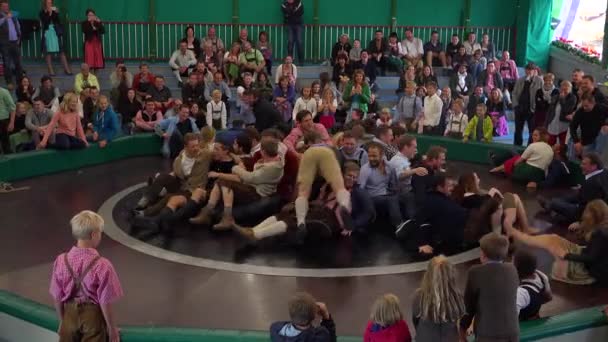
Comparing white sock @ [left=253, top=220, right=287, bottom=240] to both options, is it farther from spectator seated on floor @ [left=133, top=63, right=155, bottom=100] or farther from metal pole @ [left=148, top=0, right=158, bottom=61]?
metal pole @ [left=148, top=0, right=158, bottom=61]

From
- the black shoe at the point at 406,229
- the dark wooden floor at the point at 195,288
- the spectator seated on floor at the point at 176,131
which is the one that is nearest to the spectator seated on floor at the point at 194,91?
the spectator seated on floor at the point at 176,131

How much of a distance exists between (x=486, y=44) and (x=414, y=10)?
2417mm

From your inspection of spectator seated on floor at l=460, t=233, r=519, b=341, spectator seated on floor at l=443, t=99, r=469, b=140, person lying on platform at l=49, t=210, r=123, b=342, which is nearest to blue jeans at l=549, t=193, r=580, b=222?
spectator seated on floor at l=443, t=99, r=469, b=140

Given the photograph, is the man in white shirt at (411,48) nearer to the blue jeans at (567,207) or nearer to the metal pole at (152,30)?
the metal pole at (152,30)

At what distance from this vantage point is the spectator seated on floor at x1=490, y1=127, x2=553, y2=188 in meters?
11.7

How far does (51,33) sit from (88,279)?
14.0 m

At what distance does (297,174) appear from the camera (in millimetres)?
9602

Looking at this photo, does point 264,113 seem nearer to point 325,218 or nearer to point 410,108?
point 410,108

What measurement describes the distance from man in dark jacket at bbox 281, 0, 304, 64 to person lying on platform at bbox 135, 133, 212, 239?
1027cm

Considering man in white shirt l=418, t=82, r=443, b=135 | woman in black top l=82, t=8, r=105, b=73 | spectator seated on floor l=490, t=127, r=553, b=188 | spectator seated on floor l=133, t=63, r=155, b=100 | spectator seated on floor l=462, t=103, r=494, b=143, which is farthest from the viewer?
woman in black top l=82, t=8, r=105, b=73

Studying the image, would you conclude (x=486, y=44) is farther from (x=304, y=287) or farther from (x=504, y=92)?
(x=304, y=287)

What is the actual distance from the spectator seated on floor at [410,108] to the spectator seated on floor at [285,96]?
1.97 meters

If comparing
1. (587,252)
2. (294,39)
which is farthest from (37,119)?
(587,252)

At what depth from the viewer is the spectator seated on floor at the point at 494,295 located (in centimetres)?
529
